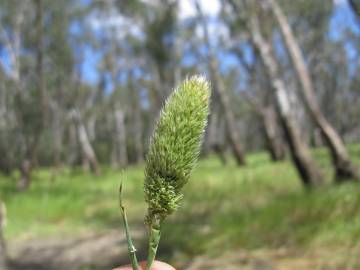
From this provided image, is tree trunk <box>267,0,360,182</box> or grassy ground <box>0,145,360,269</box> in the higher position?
tree trunk <box>267,0,360,182</box>

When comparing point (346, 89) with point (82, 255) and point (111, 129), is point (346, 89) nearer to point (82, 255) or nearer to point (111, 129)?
point (111, 129)

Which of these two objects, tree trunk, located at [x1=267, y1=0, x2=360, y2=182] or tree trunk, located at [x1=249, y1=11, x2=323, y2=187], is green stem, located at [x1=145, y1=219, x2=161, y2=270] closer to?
tree trunk, located at [x1=267, y1=0, x2=360, y2=182]

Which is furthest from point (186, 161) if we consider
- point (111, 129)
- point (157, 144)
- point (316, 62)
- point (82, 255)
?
point (111, 129)

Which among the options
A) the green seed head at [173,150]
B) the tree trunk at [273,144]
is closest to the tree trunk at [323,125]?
the green seed head at [173,150]

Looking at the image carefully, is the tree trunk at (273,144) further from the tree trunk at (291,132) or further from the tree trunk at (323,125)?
the tree trunk at (291,132)

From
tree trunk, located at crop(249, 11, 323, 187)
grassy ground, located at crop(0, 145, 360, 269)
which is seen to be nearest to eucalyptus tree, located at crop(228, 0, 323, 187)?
tree trunk, located at crop(249, 11, 323, 187)

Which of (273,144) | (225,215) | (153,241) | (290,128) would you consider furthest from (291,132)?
(273,144)

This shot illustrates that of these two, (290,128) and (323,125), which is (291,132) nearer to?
(290,128)
